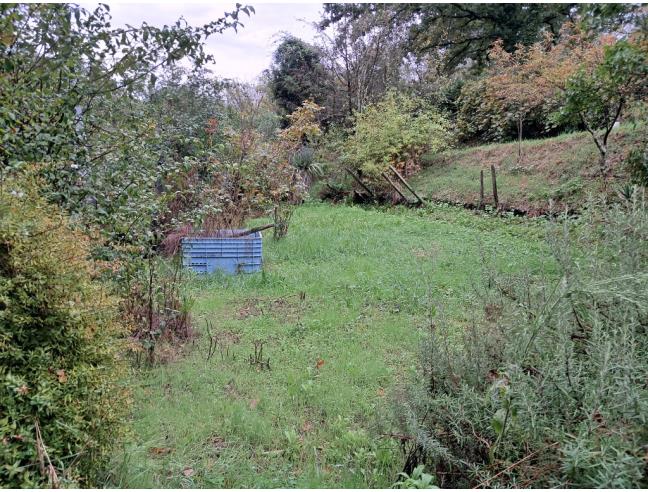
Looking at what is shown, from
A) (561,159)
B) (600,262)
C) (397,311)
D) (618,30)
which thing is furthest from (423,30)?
(600,262)

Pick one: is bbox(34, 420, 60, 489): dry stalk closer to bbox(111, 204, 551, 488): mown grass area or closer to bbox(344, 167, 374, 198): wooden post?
bbox(111, 204, 551, 488): mown grass area

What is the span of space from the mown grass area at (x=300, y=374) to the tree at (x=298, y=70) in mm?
9489

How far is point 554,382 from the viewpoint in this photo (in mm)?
1376

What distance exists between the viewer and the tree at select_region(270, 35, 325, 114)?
14258mm

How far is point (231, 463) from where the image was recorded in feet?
6.75

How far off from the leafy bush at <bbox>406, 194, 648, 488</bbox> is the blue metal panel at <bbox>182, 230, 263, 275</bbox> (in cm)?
385

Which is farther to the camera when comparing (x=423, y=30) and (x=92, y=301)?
(x=423, y=30)

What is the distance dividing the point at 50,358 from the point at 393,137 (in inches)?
429

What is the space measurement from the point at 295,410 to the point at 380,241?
14.8 ft

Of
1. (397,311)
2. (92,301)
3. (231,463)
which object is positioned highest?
(92,301)

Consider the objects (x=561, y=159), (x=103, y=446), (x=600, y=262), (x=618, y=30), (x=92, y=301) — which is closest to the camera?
(x=103, y=446)

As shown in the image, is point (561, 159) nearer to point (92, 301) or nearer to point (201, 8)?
point (201, 8)

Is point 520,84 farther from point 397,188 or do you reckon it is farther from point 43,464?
point 43,464

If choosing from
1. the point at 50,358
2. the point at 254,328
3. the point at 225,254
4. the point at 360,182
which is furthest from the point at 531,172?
the point at 50,358
